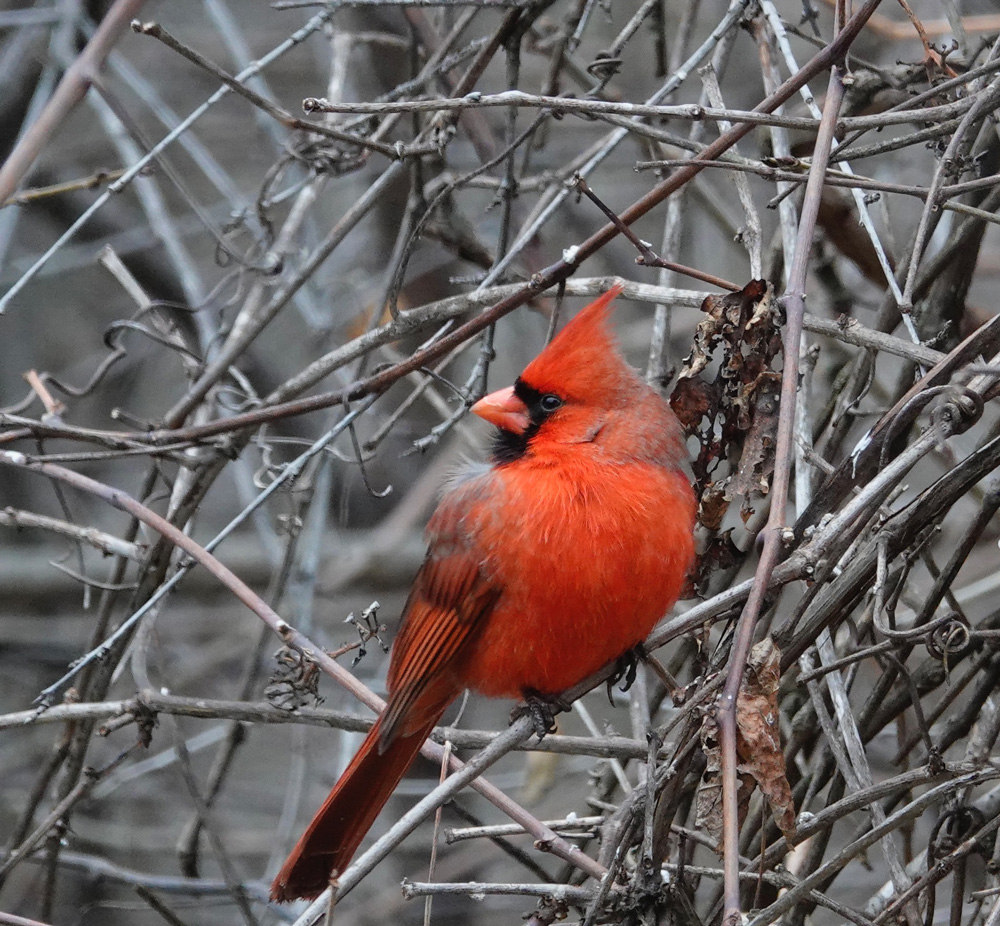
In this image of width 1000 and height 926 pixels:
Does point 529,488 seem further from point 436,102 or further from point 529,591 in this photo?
point 436,102

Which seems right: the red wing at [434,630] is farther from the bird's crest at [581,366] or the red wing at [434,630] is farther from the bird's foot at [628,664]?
the bird's crest at [581,366]

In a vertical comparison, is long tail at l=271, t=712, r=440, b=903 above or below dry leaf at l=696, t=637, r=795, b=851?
below

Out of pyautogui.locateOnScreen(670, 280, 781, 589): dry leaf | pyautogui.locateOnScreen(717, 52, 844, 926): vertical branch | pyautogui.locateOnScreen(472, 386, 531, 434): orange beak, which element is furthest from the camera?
pyautogui.locateOnScreen(472, 386, 531, 434): orange beak

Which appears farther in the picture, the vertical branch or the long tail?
the long tail

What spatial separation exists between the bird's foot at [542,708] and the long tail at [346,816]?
258mm

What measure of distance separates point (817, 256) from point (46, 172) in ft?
11.7

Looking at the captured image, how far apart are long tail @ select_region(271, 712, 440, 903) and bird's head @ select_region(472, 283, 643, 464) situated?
0.67m

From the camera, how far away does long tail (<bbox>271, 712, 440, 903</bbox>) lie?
A: 2.67 metres

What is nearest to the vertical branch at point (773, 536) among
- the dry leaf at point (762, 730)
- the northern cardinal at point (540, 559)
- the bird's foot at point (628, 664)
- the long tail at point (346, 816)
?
the dry leaf at point (762, 730)

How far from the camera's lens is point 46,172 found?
18.1 ft

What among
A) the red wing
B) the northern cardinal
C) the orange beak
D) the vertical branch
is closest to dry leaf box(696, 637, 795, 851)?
the vertical branch

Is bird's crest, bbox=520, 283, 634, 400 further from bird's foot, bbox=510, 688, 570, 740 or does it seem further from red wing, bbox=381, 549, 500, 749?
bird's foot, bbox=510, 688, 570, 740

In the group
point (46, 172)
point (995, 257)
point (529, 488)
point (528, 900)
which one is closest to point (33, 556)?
point (46, 172)

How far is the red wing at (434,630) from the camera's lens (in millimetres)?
2564
